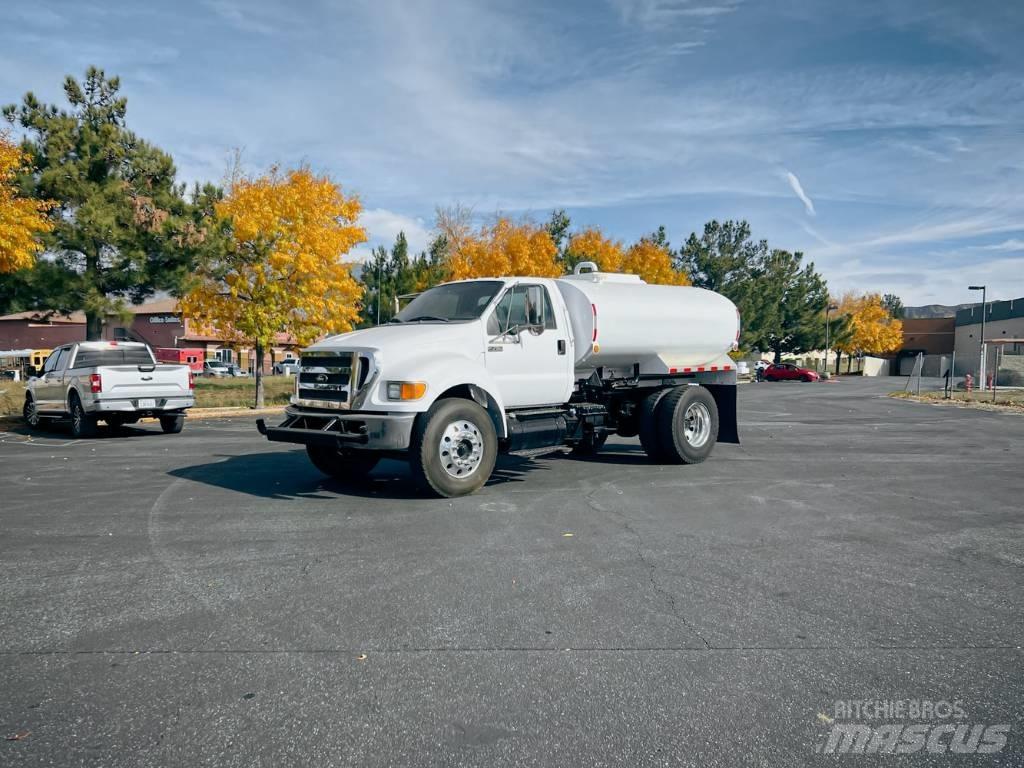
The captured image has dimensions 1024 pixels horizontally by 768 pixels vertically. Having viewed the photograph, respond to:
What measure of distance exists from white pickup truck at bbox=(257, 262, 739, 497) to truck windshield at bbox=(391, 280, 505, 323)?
21 millimetres

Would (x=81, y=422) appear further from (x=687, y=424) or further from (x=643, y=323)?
(x=687, y=424)

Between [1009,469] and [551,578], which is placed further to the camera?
[1009,469]

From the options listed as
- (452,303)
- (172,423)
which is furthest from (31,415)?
(452,303)

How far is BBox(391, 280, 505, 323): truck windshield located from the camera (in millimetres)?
9023

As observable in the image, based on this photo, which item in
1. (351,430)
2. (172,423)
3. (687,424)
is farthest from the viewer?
(172,423)

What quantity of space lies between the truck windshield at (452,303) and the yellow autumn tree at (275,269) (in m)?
12.9

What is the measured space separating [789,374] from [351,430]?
5555 cm

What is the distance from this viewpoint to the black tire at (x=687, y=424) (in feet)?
34.8

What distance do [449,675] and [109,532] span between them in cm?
420

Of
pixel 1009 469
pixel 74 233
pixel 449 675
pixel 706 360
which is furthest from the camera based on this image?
pixel 74 233

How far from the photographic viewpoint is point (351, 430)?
7.83 metres

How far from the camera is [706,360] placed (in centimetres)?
1151

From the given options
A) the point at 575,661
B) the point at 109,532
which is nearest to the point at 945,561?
the point at 575,661

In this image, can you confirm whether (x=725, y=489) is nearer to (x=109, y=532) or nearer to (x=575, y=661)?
(x=575, y=661)
